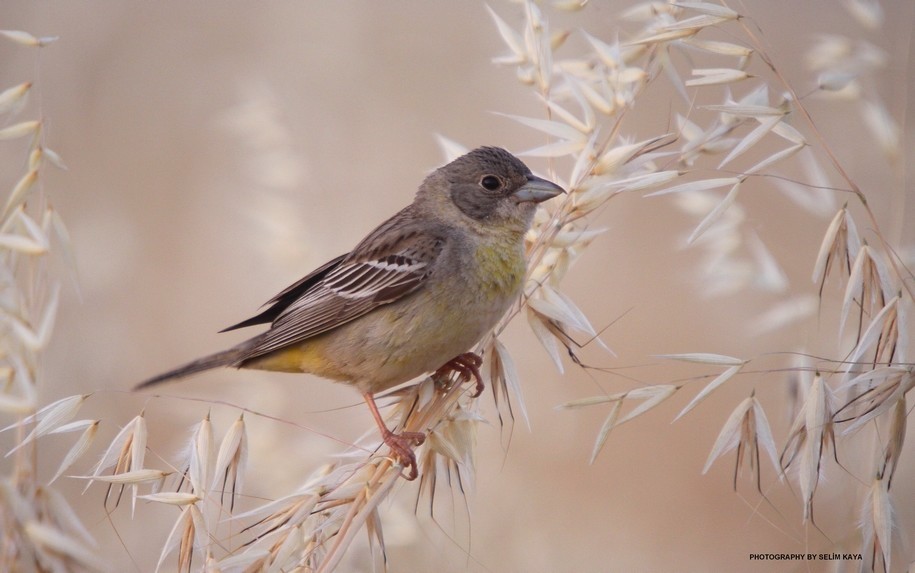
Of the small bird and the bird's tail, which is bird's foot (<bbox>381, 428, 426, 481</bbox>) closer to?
the small bird

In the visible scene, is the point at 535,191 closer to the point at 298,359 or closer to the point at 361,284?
the point at 361,284

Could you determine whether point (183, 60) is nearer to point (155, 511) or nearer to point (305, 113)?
point (305, 113)

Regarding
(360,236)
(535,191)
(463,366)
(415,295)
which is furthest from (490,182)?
(360,236)

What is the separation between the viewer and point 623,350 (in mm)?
6117

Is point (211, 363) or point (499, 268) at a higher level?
point (499, 268)

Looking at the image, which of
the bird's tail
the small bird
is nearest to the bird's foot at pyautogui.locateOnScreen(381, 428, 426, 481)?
the small bird

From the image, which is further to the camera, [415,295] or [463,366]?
[415,295]

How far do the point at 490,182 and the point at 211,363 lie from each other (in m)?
1.62

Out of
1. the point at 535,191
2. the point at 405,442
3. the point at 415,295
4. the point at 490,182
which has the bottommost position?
the point at 405,442

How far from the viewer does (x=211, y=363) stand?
3.73 meters

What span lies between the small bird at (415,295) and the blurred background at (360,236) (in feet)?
1.36

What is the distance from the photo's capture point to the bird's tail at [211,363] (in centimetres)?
352

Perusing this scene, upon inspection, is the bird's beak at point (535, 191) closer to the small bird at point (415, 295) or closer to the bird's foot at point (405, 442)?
the small bird at point (415, 295)

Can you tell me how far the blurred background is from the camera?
153 inches
